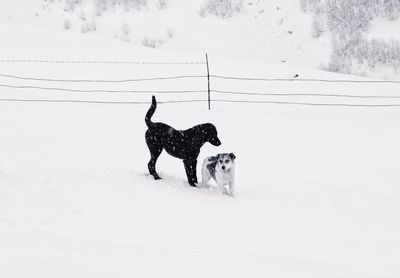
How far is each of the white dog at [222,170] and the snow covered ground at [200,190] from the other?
0.59 ft

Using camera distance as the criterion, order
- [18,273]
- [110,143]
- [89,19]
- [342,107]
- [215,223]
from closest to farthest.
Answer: [18,273] → [215,223] → [110,143] → [342,107] → [89,19]

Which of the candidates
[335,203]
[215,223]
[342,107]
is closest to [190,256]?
[215,223]

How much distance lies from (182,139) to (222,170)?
74 centimetres

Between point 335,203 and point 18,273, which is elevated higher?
point 18,273

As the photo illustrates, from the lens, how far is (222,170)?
22.0 feet

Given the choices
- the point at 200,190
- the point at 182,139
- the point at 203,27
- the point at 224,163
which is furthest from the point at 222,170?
the point at 203,27

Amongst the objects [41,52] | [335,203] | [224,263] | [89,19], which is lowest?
[335,203]

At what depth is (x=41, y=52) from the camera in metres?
17.4

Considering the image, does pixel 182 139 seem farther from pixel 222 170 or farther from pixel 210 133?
pixel 222 170

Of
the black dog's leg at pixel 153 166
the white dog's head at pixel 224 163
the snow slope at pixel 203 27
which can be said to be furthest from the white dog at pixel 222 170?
the snow slope at pixel 203 27

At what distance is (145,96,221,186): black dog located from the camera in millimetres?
6879

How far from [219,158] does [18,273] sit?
365 centimetres

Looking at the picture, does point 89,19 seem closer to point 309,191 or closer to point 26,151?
point 26,151

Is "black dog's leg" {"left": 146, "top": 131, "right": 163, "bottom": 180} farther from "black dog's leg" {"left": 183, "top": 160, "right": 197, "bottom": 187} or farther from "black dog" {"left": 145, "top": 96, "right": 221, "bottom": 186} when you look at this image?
"black dog's leg" {"left": 183, "top": 160, "right": 197, "bottom": 187}
